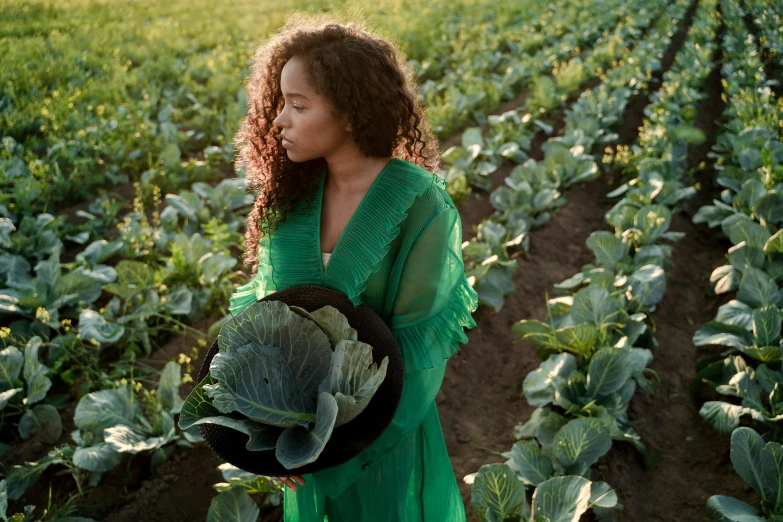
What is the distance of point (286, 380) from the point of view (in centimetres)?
145

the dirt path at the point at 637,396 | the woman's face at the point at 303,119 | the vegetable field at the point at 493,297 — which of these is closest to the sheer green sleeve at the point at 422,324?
the woman's face at the point at 303,119

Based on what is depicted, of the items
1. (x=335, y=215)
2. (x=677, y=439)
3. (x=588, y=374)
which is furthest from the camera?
(x=677, y=439)

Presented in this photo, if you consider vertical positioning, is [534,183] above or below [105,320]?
below

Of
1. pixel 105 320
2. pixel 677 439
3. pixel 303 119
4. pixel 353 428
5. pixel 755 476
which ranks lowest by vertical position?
pixel 677 439

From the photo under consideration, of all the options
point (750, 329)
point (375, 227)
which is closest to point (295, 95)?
point (375, 227)

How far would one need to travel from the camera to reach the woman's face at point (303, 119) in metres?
1.44

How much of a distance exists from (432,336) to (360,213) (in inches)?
13.3

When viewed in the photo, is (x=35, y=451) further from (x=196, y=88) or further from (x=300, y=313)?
(x=196, y=88)

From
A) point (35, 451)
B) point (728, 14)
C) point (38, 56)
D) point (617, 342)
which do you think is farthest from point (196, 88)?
point (728, 14)

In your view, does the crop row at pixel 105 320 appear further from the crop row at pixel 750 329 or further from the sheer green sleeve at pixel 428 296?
the crop row at pixel 750 329

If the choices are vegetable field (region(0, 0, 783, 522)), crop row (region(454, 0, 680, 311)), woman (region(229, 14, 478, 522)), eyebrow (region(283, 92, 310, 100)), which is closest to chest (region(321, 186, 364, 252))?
woman (region(229, 14, 478, 522))

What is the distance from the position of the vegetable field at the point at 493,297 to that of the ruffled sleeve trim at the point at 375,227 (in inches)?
41.7

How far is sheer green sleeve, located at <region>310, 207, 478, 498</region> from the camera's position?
1.48 meters

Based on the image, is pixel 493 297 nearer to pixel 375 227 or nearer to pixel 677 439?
pixel 677 439
